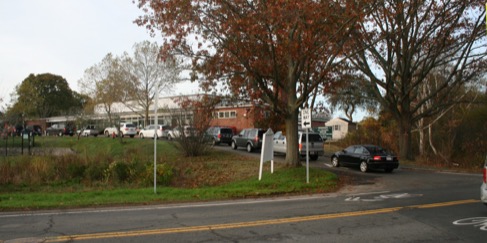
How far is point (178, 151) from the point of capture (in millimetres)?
26203

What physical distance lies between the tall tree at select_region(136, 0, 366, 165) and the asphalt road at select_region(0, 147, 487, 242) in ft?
19.8

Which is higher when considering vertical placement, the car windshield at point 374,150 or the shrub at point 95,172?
the car windshield at point 374,150

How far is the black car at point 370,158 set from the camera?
21.3m

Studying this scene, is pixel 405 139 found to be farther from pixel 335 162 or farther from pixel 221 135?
pixel 221 135

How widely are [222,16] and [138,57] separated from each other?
3518 centimetres

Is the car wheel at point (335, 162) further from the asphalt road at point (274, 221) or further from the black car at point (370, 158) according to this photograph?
the asphalt road at point (274, 221)

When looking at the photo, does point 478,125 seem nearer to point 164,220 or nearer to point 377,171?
point 377,171

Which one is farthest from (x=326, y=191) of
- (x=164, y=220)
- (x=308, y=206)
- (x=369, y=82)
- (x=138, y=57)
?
(x=138, y=57)

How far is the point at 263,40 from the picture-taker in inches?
629

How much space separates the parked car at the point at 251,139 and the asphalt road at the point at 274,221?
1665 cm

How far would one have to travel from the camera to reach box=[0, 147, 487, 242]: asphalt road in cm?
737

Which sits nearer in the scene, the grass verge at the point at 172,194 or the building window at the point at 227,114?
the grass verge at the point at 172,194

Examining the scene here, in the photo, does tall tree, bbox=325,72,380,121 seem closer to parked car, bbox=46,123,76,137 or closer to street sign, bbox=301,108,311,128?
street sign, bbox=301,108,311,128

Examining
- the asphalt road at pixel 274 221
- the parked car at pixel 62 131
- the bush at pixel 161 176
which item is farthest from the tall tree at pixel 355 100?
the parked car at pixel 62 131
